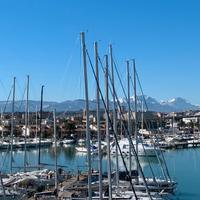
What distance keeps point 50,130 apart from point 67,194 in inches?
2967

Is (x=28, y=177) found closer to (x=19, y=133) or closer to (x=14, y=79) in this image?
(x=14, y=79)

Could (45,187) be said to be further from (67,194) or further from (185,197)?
(185,197)

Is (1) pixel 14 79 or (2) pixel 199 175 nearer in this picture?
(1) pixel 14 79

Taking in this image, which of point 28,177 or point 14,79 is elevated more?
point 14,79

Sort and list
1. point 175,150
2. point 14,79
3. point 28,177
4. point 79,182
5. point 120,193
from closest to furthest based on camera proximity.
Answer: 1. point 120,193
2. point 79,182
3. point 28,177
4. point 14,79
5. point 175,150

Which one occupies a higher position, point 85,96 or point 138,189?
point 85,96

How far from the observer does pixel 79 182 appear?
27500mm

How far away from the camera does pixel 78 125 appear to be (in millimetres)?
111188

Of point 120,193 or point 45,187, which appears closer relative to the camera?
point 120,193

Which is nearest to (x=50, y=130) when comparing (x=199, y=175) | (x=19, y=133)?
(x=19, y=133)

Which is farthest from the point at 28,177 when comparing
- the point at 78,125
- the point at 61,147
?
the point at 78,125

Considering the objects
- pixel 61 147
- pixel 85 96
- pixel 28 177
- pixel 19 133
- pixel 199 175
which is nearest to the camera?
pixel 85 96

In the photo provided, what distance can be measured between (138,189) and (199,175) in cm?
1927

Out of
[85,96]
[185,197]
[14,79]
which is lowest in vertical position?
[185,197]
